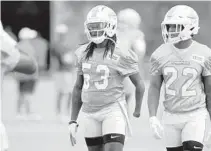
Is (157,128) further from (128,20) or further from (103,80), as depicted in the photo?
(128,20)

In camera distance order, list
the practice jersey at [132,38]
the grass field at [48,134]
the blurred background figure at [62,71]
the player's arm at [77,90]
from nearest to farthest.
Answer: the player's arm at [77,90]
the practice jersey at [132,38]
the grass field at [48,134]
the blurred background figure at [62,71]

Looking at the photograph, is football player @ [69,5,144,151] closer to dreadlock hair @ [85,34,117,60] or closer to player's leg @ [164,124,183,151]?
dreadlock hair @ [85,34,117,60]

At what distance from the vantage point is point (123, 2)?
1059 inches

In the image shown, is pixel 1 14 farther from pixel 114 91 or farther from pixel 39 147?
pixel 114 91

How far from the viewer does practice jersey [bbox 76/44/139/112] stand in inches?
276

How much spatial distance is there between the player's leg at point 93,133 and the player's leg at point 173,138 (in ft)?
1.92

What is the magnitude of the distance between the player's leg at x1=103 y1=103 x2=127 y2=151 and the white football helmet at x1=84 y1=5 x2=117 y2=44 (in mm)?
607

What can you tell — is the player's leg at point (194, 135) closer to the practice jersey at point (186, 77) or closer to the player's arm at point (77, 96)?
the practice jersey at point (186, 77)

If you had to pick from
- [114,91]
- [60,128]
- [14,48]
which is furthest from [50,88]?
[14,48]

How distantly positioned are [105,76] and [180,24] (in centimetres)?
78

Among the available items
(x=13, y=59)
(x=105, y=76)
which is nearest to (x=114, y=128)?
(x=105, y=76)

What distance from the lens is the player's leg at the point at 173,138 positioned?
267 inches

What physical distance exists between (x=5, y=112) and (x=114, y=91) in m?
9.59

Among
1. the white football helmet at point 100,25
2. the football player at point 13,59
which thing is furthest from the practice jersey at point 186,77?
the football player at point 13,59
